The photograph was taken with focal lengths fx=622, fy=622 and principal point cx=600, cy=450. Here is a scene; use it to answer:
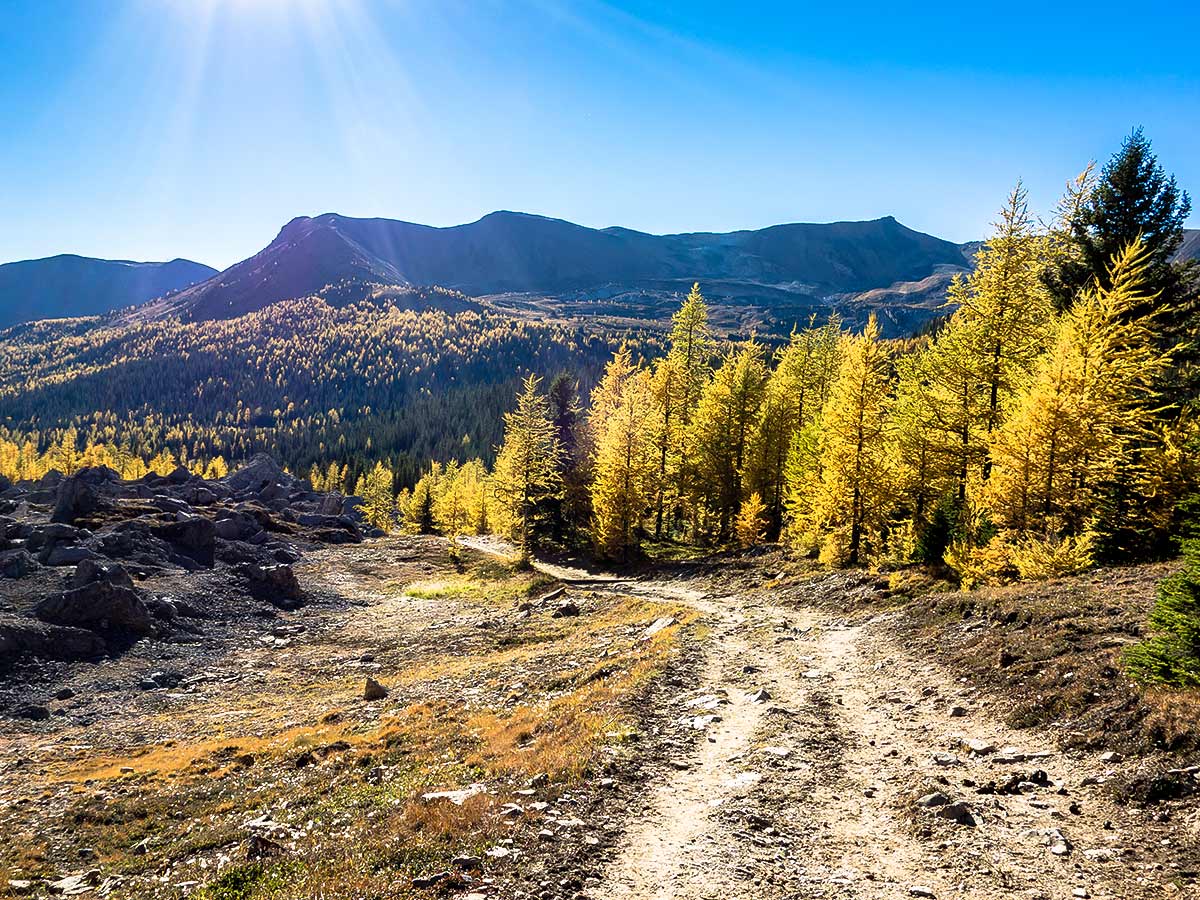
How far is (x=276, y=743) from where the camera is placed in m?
19.4

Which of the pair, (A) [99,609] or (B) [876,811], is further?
(A) [99,609]

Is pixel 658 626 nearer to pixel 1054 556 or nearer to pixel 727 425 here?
pixel 1054 556

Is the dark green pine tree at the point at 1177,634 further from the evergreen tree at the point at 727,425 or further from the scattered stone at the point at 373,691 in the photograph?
the evergreen tree at the point at 727,425

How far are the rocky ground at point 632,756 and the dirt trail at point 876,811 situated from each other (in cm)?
5

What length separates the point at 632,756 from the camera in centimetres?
1241

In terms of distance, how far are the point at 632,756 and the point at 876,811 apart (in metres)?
4.48

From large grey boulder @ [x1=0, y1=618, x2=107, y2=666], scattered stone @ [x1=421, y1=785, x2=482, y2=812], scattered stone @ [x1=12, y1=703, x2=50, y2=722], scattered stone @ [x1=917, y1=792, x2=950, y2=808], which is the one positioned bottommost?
scattered stone @ [x1=12, y1=703, x2=50, y2=722]

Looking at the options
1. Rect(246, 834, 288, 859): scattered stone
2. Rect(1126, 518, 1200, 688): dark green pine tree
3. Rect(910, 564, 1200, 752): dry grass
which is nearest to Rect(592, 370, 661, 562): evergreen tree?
Rect(910, 564, 1200, 752): dry grass

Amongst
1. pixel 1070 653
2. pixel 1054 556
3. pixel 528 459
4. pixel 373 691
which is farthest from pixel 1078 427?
pixel 528 459

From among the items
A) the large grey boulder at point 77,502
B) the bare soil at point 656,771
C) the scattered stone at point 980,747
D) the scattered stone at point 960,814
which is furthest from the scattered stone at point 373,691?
the large grey boulder at point 77,502

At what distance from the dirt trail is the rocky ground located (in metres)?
0.05

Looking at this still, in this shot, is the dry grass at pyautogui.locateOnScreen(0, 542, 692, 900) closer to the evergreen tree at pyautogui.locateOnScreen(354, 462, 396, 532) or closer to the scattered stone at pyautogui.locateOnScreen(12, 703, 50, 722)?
the scattered stone at pyautogui.locateOnScreen(12, 703, 50, 722)

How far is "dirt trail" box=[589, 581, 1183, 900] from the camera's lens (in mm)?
8234

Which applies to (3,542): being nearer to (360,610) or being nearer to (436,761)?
(360,610)
